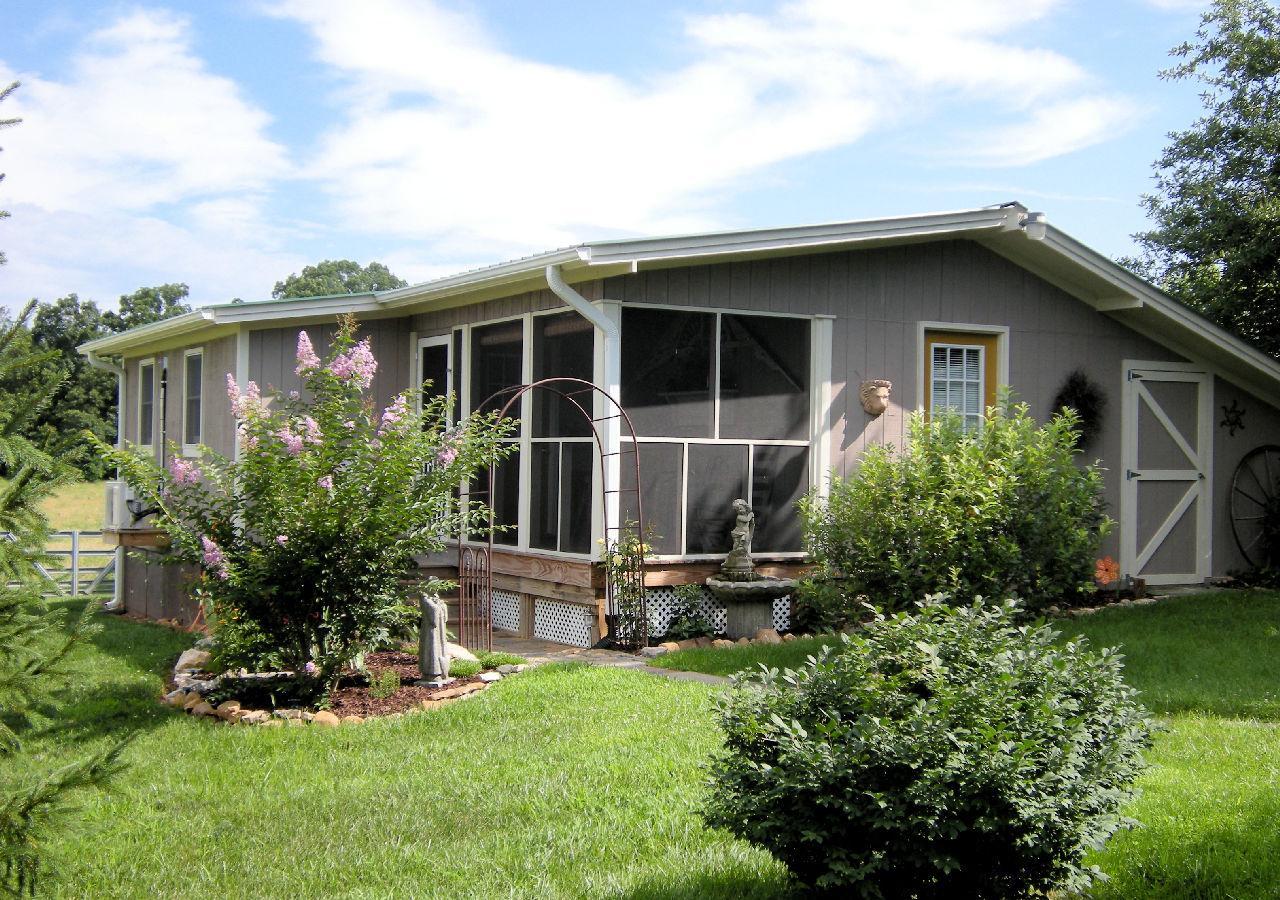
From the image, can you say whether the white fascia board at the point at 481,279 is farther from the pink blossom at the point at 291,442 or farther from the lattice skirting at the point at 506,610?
the lattice skirting at the point at 506,610

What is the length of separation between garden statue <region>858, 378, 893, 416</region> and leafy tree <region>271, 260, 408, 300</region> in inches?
1518

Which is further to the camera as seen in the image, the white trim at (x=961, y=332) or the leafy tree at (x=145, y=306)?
the leafy tree at (x=145, y=306)

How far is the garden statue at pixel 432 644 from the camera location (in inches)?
298

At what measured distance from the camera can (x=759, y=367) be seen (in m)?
10.0

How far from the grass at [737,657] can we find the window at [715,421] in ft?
3.99

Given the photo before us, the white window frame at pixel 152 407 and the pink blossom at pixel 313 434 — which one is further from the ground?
the white window frame at pixel 152 407

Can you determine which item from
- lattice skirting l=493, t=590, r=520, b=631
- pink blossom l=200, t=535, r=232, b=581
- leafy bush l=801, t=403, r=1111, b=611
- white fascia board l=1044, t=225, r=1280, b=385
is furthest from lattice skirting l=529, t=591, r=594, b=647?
white fascia board l=1044, t=225, r=1280, b=385

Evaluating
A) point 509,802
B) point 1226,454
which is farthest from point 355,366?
point 1226,454

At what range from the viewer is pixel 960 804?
132 inches

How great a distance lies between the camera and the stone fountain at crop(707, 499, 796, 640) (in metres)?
9.47

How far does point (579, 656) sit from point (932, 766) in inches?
223

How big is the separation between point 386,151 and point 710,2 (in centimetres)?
1252

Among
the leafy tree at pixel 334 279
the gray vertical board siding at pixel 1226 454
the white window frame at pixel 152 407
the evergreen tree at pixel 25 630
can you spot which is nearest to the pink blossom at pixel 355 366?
the evergreen tree at pixel 25 630

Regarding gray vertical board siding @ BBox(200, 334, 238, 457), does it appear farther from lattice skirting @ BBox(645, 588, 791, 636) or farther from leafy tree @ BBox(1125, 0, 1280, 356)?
leafy tree @ BBox(1125, 0, 1280, 356)
